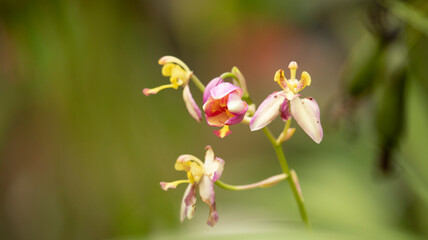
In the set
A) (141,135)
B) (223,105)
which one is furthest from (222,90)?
(141,135)

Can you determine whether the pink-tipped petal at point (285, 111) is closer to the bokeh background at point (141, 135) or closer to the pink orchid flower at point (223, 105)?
the pink orchid flower at point (223, 105)

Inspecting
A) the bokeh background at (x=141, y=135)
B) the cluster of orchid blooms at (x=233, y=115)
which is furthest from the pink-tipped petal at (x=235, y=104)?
the bokeh background at (x=141, y=135)

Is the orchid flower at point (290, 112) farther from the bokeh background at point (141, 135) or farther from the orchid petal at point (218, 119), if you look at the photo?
the bokeh background at point (141, 135)

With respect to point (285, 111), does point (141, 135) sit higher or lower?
higher

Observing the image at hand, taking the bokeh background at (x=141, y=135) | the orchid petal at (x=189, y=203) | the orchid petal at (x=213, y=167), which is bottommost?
the orchid petal at (x=189, y=203)

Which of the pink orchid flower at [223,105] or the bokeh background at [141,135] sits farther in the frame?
the bokeh background at [141,135]

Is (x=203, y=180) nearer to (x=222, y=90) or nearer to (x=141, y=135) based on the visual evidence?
(x=222, y=90)

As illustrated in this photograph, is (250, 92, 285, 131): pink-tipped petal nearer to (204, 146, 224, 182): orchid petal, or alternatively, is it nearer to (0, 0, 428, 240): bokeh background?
(204, 146, 224, 182): orchid petal

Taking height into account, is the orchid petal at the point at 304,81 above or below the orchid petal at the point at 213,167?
above
